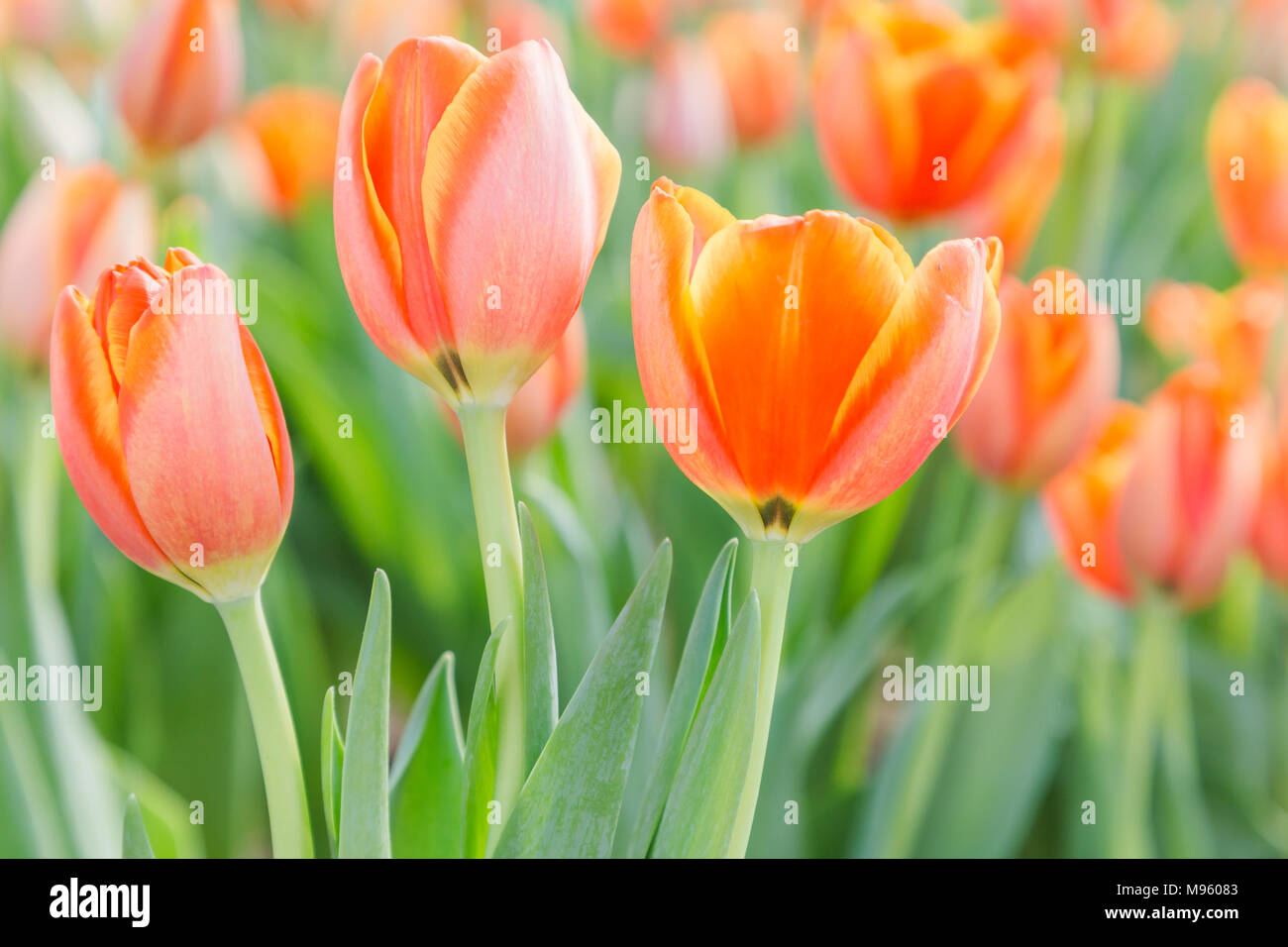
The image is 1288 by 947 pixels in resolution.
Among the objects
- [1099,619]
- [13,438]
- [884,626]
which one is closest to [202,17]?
[13,438]

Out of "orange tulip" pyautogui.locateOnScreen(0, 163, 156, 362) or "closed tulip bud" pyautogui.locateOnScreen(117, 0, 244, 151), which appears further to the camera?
"closed tulip bud" pyautogui.locateOnScreen(117, 0, 244, 151)

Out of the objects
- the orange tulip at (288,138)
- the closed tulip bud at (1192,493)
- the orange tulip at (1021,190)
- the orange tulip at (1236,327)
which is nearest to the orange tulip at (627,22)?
the orange tulip at (288,138)

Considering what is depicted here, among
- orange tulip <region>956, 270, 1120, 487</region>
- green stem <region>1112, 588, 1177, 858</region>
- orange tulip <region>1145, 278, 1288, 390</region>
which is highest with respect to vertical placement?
orange tulip <region>1145, 278, 1288, 390</region>

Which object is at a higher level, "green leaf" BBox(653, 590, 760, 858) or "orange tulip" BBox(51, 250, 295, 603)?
"orange tulip" BBox(51, 250, 295, 603)

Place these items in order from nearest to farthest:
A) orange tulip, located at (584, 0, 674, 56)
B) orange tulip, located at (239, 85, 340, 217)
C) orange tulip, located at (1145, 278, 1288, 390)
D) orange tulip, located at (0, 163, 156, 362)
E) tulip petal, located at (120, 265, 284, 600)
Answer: tulip petal, located at (120, 265, 284, 600) → orange tulip, located at (0, 163, 156, 362) → orange tulip, located at (1145, 278, 1288, 390) → orange tulip, located at (239, 85, 340, 217) → orange tulip, located at (584, 0, 674, 56)

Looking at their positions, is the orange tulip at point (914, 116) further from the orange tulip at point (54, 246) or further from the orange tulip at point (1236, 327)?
the orange tulip at point (54, 246)

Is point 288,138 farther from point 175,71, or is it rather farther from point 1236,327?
point 1236,327

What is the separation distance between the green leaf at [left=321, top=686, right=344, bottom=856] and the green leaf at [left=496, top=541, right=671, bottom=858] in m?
0.04

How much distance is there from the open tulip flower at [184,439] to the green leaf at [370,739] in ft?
0.04

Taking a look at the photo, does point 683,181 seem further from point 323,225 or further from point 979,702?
point 979,702

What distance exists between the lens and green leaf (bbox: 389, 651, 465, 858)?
0.84 feet

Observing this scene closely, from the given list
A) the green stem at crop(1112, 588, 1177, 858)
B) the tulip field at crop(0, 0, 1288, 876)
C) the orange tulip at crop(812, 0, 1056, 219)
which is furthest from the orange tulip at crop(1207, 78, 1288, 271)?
the green stem at crop(1112, 588, 1177, 858)

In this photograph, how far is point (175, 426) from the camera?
7.9 inches

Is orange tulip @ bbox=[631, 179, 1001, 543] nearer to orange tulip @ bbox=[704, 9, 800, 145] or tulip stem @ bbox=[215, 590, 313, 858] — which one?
tulip stem @ bbox=[215, 590, 313, 858]
